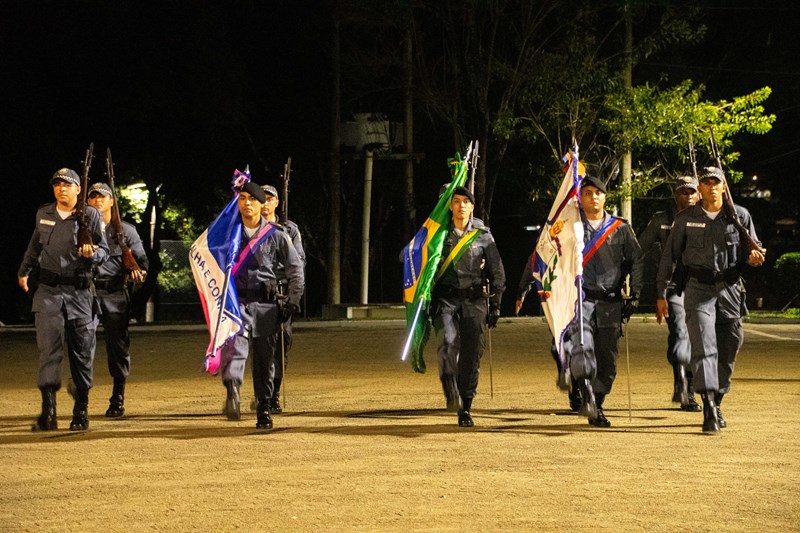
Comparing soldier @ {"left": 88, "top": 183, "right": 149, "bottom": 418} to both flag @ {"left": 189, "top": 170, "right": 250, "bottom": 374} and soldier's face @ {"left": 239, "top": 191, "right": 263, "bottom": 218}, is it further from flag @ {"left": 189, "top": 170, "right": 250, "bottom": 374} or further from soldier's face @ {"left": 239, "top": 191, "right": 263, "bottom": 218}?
soldier's face @ {"left": 239, "top": 191, "right": 263, "bottom": 218}

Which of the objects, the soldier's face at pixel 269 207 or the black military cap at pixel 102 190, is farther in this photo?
the soldier's face at pixel 269 207

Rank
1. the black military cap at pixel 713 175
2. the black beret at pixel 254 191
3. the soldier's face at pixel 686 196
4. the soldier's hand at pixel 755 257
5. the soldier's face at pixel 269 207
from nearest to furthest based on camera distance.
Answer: the soldier's hand at pixel 755 257, the black military cap at pixel 713 175, the black beret at pixel 254 191, the soldier's face at pixel 686 196, the soldier's face at pixel 269 207

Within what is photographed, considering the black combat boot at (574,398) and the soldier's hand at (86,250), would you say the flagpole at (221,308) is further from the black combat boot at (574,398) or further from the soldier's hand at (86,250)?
the black combat boot at (574,398)

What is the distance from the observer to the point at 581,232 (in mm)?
12320

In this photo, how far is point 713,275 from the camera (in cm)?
1166

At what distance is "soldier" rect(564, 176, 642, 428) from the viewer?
12.1 m

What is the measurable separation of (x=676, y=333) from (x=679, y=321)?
4.9 inches

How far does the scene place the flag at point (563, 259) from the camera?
1224cm

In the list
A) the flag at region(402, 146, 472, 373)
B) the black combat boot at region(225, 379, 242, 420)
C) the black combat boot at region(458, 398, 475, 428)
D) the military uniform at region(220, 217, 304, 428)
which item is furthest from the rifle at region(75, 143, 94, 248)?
Result: the black combat boot at region(458, 398, 475, 428)

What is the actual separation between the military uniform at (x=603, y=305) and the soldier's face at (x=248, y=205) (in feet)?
9.81

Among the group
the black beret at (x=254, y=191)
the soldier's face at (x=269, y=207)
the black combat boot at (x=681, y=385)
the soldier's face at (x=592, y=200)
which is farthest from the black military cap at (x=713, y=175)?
the soldier's face at (x=269, y=207)

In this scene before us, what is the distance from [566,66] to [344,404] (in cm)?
1775

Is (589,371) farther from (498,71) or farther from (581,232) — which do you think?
(498,71)

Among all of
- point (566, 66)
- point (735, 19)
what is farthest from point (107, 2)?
point (735, 19)
